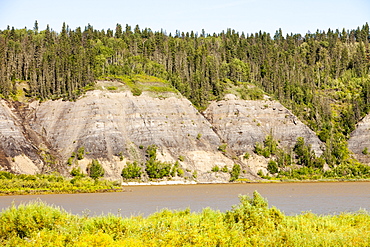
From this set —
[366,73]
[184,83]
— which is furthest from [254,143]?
[366,73]

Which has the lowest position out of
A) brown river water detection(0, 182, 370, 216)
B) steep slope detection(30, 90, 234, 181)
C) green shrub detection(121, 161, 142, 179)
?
green shrub detection(121, 161, 142, 179)

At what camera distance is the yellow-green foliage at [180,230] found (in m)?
25.5

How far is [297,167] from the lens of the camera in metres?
129

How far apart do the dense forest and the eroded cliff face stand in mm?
7253

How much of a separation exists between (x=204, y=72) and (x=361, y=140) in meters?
52.7

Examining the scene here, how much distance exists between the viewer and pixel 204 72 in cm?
15838

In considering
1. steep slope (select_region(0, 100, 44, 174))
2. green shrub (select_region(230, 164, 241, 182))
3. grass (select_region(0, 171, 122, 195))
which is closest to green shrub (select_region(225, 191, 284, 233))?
grass (select_region(0, 171, 122, 195))

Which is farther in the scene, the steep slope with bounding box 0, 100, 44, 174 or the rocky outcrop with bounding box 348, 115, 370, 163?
the rocky outcrop with bounding box 348, 115, 370, 163

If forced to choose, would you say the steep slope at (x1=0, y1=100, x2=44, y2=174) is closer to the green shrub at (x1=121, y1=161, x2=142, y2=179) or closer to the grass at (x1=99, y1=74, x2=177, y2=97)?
the green shrub at (x1=121, y1=161, x2=142, y2=179)

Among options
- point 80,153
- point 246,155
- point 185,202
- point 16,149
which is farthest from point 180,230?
point 246,155

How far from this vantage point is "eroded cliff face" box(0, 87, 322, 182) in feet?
355

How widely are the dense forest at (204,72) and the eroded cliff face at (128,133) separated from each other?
7.25 metres

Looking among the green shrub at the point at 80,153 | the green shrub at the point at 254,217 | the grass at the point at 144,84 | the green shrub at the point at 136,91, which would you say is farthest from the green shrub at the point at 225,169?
the green shrub at the point at 254,217

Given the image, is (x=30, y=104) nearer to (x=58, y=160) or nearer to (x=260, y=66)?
(x=58, y=160)
